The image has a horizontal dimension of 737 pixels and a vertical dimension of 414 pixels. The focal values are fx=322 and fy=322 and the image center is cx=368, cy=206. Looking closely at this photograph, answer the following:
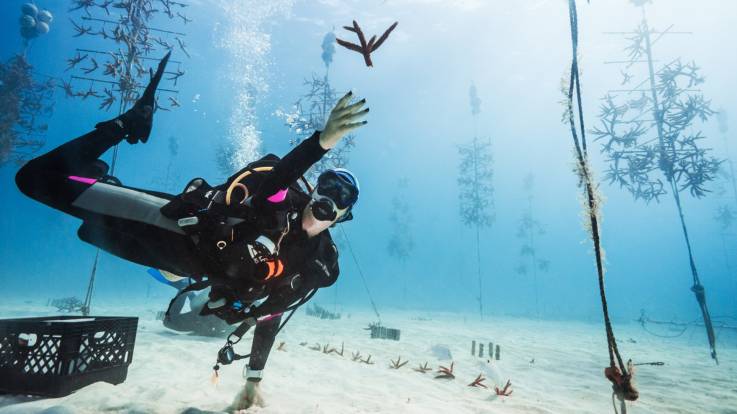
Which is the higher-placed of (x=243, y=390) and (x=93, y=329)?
(x=93, y=329)

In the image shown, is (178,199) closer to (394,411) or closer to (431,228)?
(394,411)

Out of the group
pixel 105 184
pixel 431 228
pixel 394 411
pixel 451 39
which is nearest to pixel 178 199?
pixel 105 184

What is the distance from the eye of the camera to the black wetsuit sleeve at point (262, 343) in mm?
3634

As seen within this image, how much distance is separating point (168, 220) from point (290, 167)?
48.9 inches

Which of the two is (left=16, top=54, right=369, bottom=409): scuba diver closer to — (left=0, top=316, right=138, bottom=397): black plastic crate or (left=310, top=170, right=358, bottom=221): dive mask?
(left=310, top=170, right=358, bottom=221): dive mask

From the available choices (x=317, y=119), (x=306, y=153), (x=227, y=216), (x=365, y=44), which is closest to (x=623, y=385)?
(x=306, y=153)

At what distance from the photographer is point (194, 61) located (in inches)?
2003

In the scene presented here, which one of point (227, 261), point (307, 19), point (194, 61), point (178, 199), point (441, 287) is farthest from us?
point (441, 287)

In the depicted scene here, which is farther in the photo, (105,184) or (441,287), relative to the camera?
(441,287)

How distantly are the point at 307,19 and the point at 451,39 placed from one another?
1786 cm

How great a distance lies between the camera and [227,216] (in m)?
2.62

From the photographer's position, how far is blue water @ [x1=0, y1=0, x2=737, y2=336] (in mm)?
35688

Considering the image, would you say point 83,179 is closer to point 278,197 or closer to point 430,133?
point 278,197

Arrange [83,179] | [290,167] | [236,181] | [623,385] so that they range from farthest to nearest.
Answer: [83,179] → [236,181] → [290,167] → [623,385]
